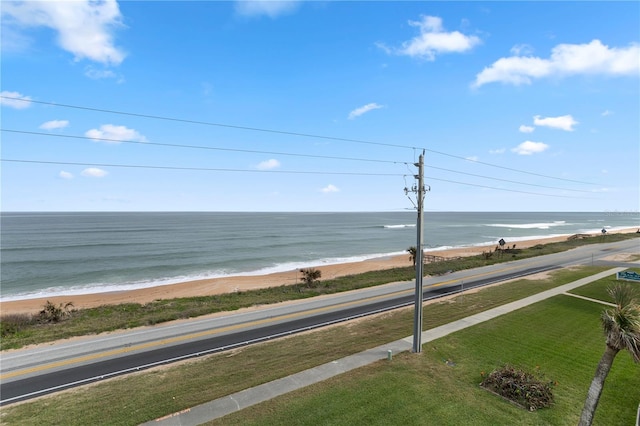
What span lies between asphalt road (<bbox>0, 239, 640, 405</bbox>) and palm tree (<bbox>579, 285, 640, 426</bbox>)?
14.6 meters

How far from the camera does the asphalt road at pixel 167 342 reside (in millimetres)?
14485

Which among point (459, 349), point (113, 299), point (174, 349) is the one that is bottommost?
point (113, 299)

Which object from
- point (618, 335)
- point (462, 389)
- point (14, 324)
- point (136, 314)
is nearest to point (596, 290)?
point (462, 389)

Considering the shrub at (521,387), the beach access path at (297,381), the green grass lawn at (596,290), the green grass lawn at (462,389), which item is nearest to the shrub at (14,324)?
the beach access path at (297,381)

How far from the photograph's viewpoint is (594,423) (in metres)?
10.1

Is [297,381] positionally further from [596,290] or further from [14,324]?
[596,290]

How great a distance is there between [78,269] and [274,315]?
4609 cm

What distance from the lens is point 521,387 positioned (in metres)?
11.6

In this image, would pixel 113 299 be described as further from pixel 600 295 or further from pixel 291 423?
pixel 600 295

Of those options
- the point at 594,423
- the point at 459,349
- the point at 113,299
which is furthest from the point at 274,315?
the point at 113,299

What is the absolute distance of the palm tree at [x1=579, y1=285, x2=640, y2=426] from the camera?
754cm

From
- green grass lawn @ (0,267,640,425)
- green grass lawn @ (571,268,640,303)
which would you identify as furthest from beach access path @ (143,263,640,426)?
green grass lawn @ (571,268,640,303)

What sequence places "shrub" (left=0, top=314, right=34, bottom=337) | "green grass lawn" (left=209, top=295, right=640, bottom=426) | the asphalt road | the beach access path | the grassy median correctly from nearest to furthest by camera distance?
1. "green grass lawn" (left=209, top=295, right=640, bottom=426)
2. the beach access path
3. the asphalt road
4. the grassy median
5. "shrub" (left=0, top=314, right=34, bottom=337)

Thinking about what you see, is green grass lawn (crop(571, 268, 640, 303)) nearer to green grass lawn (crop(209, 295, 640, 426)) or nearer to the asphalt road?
green grass lawn (crop(209, 295, 640, 426))
